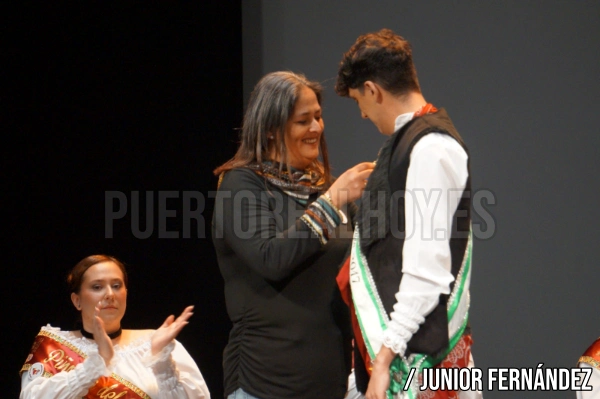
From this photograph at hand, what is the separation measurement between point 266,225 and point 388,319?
0.39 m

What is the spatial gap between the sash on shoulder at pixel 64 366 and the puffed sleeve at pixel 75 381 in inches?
2.7

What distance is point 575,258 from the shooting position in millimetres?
2629

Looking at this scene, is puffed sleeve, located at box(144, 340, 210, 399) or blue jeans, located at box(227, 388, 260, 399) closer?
blue jeans, located at box(227, 388, 260, 399)

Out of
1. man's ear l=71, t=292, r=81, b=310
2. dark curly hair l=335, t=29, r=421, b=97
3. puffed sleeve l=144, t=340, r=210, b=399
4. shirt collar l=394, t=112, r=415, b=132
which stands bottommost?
puffed sleeve l=144, t=340, r=210, b=399

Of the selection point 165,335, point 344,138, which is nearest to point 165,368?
point 165,335

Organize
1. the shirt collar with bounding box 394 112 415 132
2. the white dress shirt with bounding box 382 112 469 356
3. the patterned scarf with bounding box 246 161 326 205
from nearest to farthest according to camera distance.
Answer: the white dress shirt with bounding box 382 112 469 356 < the shirt collar with bounding box 394 112 415 132 < the patterned scarf with bounding box 246 161 326 205

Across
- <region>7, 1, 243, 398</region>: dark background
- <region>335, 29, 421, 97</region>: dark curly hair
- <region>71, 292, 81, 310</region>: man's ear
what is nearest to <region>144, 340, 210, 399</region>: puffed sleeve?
<region>71, 292, 81, 310</region>: man's ear

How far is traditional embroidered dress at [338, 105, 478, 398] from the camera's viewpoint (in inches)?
53.9

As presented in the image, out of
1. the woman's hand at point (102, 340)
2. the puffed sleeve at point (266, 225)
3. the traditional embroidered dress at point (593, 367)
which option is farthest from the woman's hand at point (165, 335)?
the traditional embroidered dress at point (593, 367)

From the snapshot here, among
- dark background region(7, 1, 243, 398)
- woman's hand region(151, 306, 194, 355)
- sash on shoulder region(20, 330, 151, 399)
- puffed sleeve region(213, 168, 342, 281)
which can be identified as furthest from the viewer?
dark background region(7, 1, 243, 398)

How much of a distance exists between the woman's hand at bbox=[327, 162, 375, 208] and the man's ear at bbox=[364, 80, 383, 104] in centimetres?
16

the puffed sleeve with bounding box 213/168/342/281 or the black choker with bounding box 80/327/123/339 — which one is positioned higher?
the puffed sleeve with bounding box 213/168/342/281

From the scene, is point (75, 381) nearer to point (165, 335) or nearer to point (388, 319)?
point (165, 335)

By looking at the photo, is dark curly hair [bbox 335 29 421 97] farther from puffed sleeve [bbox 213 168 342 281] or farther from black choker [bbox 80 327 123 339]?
black choker [bbox 80 327 123 339]
